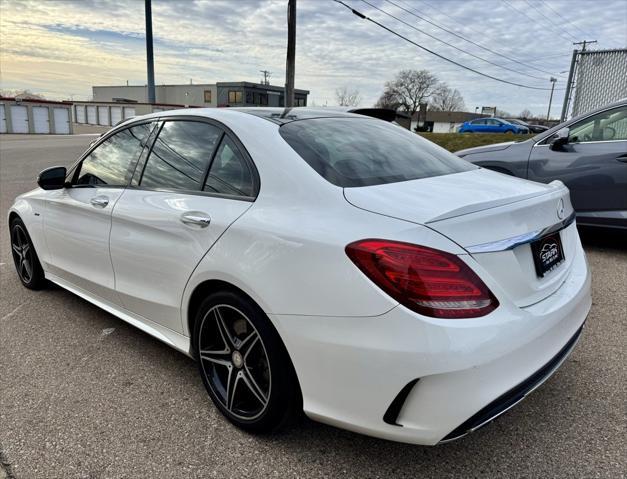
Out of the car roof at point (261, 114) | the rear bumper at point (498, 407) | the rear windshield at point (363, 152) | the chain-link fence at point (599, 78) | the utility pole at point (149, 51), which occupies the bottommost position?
the rear bumper at point (498, 407)

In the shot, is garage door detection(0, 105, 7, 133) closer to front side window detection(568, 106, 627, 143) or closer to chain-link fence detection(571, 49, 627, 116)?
chain-link fence detection(571, 49, 627, 116)

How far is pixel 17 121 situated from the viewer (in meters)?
38.6

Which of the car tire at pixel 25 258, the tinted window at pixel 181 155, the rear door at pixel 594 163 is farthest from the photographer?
the rear door at pixel 594 163

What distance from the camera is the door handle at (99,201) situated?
10.5ft

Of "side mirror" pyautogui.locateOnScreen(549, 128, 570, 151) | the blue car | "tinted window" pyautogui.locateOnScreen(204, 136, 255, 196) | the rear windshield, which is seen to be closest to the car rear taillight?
the rear windshield

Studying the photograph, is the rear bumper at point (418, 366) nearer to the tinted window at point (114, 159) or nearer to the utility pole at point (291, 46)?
the tinted window at point (114, 159)

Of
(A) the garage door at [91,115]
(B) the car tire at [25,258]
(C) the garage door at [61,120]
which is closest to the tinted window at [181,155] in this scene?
(B) the car tire at [25,258]

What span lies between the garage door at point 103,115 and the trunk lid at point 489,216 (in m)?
61.6

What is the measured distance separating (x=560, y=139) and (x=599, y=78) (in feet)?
20.5

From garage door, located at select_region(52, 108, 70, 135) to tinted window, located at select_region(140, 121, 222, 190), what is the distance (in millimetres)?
44439

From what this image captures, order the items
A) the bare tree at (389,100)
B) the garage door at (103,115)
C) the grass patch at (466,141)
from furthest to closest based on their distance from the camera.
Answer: the bare tree at (389,100) → the garage door at (103,115) → the grass patch at (466,141)

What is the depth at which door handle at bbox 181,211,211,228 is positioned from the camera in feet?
7.98

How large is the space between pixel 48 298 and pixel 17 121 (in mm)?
41458

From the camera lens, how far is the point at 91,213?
332 cm
